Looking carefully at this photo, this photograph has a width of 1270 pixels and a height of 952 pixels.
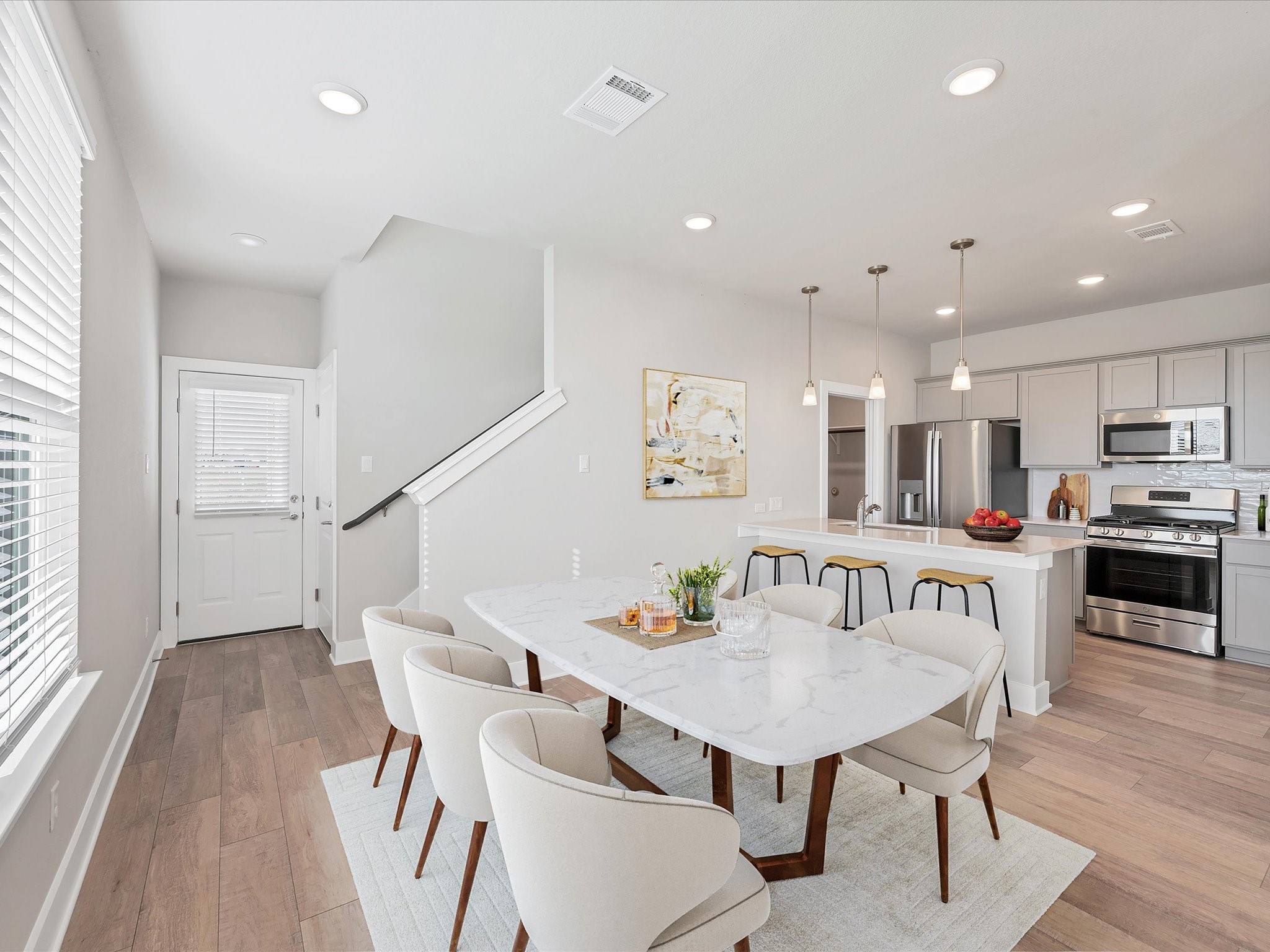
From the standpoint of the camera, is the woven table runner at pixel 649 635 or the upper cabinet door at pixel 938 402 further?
the upper cabinet door at pixel 938 402

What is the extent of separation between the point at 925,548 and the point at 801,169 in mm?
2341

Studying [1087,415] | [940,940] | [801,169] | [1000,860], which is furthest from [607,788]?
[1087,415]

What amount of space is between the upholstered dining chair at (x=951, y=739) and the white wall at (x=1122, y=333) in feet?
13.9

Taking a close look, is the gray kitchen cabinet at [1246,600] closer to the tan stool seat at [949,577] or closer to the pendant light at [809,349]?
the tan stool seat at [949,577]

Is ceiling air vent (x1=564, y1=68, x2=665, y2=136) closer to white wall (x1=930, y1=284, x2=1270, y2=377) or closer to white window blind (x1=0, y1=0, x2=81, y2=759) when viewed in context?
white window blind (x1=0, y1=0, x2=81, y2=759)

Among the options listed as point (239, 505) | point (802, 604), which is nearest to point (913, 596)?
point (802, 604)

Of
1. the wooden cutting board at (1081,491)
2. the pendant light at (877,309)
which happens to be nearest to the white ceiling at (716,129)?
the pendant light at (877,309)

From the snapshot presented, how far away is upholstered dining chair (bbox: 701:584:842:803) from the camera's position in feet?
8.07

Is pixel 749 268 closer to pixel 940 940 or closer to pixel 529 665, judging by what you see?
pixel 529 665

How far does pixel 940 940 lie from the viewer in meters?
1.66

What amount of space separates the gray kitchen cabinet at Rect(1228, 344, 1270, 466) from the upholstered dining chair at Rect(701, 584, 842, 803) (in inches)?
155

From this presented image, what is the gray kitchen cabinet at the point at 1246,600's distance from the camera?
4020 millimetres

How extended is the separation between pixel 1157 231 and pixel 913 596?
246cm

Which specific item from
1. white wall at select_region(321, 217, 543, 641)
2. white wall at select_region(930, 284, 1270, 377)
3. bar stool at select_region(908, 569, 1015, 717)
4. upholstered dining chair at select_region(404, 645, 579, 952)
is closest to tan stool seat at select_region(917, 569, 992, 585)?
bar stool at select_region(908, 569, 1015, 717)
